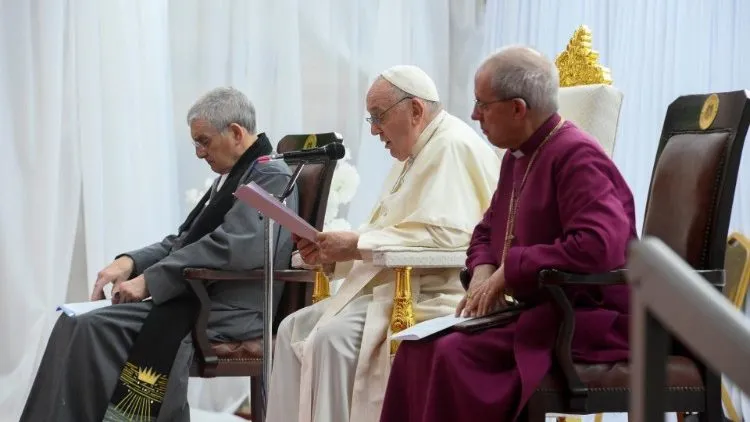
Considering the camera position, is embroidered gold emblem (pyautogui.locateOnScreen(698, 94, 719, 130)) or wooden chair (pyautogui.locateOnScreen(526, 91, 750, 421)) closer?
wooden chair (pyautogui.locateOnScreen(526, 91, 750, 421))

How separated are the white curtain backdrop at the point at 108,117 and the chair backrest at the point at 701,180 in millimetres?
3042

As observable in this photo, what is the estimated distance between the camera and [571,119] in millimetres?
3393

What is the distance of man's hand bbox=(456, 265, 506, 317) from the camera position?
2578mm

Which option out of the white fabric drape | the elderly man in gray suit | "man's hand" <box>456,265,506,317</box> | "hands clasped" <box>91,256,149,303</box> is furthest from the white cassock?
the white fabric drape

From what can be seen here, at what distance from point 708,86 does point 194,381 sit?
284cm

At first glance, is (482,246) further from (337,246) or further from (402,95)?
(402,95)

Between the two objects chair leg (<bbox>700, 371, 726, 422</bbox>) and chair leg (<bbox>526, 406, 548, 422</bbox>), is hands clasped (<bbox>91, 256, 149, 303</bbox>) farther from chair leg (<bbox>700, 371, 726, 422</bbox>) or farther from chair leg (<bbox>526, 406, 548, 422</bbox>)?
chair leg (<bbox>700, 371, 726, 422</bbox>)

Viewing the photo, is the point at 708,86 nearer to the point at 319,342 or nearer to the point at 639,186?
the point at 639,186

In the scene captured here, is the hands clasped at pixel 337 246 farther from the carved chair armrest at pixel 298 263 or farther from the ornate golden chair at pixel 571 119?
the carved chair armrest at pixel 298 263

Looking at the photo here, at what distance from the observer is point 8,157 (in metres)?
4.99

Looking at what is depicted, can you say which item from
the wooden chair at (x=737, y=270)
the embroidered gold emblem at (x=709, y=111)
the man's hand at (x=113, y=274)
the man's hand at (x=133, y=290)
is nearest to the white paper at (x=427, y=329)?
the embroidered gold emblem at (x=709, y=111)

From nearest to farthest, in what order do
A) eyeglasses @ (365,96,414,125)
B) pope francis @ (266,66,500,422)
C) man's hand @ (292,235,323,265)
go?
pope francis @ (266,66,500,422), man's hand @ (292,235,323,265), eyeglasses @ (365,96,414,125)

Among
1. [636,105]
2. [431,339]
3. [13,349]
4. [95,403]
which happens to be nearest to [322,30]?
[636,105]

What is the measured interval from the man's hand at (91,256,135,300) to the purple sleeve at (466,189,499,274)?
1.54 m
